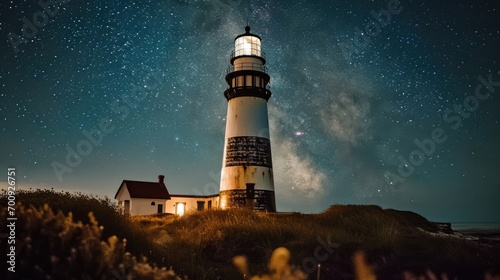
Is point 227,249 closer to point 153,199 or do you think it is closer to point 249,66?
point 249,66

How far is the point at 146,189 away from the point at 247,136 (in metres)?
18.7

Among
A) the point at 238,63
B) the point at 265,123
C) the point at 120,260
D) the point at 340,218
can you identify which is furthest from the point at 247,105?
the point at 120,260

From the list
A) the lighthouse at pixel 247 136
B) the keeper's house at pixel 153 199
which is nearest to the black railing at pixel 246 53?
the lighthouse at pixel 247 136

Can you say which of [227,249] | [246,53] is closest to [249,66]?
[246,53]

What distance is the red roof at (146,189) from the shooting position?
37.8m

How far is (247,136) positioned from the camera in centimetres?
2519

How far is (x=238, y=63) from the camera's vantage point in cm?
2712

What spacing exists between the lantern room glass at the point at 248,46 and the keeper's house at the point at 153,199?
16.9 meters

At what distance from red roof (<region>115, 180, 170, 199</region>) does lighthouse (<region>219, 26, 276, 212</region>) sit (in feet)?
49.6

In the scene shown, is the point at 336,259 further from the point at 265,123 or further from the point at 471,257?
the point at 265,123

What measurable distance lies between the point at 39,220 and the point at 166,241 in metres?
6.08

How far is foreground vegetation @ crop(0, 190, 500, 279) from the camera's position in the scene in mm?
4922

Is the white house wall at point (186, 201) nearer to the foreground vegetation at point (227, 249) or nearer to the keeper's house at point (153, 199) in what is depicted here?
the keeper's house at point (153, 199)

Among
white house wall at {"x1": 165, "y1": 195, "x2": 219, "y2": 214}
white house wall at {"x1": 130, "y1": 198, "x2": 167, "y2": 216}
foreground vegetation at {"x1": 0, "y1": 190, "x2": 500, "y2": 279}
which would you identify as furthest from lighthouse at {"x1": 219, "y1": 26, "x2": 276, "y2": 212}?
white house wall at {"x1": 165, "y1": 195, "x2": 219, "y2": 214}
